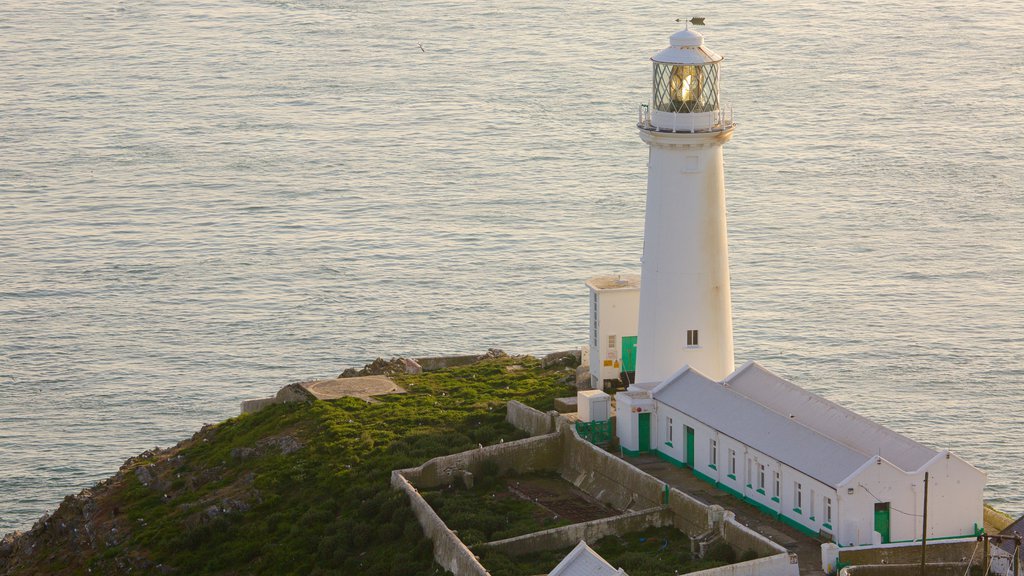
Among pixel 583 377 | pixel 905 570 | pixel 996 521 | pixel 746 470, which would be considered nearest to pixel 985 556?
pixel 905 570

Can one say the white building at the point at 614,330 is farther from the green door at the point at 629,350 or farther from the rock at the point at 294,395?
the rock at the point at 294,395

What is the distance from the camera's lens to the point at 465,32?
363 ft

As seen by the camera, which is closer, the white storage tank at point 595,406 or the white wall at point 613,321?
the white storage tank at point 595,406

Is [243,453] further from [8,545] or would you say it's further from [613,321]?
[613,321]

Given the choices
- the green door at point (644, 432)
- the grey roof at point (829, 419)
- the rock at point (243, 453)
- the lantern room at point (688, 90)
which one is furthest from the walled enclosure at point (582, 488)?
the lantern room at point (688, 90)

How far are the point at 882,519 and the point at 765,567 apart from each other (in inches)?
105

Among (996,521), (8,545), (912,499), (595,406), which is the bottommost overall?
(8,545)

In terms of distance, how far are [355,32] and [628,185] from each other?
33.7 m

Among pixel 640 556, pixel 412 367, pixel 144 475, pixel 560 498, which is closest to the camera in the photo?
pixel 640 556

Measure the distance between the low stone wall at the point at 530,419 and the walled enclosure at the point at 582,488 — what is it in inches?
0.9

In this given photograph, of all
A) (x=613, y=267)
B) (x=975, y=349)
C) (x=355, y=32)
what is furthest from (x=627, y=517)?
(x=355, y=32)

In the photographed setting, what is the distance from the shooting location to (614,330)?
1618 inches

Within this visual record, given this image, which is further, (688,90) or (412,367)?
(412,367)

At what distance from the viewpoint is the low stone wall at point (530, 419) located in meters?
39.0
